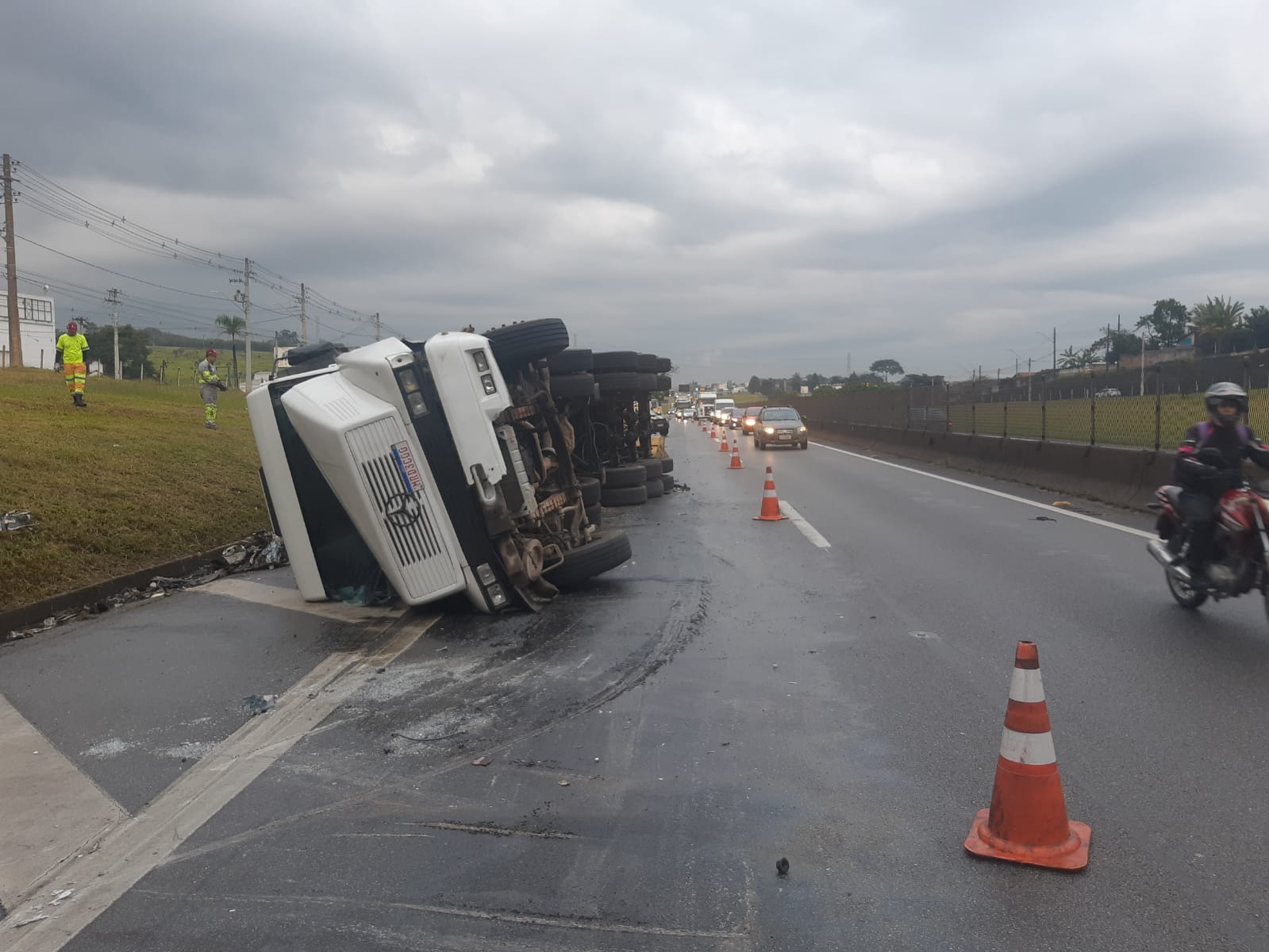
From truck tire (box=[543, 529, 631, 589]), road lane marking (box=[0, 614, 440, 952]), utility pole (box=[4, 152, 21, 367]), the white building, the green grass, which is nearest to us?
road lane marking (box=[0, 614, 440, 952])

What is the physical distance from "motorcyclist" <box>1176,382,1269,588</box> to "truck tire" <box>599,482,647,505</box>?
10.3 metres

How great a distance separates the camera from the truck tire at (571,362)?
1262 centimetres

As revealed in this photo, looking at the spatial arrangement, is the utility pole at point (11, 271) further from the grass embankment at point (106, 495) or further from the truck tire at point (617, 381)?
the truck tire at point (617, 381)

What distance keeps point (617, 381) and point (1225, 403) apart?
9.74 m

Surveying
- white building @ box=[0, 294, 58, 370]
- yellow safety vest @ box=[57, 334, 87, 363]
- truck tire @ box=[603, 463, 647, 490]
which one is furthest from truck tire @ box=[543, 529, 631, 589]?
white building @ box=[0, 294, 58, 370]

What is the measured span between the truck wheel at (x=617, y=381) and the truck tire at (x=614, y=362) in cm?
6

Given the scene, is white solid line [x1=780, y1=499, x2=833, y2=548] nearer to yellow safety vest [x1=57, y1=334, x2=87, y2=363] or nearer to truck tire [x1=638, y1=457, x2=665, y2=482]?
truck tire [x1=638, y1=457, x2=665, y2=482]

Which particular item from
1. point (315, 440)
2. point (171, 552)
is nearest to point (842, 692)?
point (315, 440)

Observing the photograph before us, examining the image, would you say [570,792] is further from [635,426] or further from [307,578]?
[635,426]

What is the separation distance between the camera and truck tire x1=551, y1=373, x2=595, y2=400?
473 inches

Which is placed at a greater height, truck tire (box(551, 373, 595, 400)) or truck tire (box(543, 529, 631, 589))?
truck tire (box(551, 373, 595, 400))

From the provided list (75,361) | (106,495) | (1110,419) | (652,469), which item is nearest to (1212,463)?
(1110,419)

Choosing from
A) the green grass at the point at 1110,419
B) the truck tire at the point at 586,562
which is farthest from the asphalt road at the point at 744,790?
the green grass at the point at 1110,419

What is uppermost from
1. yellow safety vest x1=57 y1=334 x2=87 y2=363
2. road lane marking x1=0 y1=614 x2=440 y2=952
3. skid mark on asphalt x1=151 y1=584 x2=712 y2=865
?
yellow safety vest x1=57 y1=334 x2=87 y2=363
